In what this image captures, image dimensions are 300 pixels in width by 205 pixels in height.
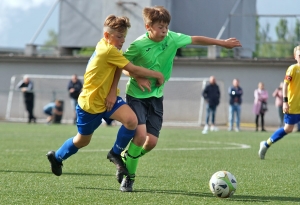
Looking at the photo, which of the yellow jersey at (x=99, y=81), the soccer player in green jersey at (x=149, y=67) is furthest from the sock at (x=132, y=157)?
the yellow jersey at (x=99, y=81)

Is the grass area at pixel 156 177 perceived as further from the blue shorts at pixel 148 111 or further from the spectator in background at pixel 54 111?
the spectator in background at pixel 54 111

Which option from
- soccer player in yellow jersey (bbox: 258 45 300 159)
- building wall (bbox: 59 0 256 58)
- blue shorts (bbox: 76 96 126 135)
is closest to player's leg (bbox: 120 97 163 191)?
blue shorts (bbox: 76 96 126 135)

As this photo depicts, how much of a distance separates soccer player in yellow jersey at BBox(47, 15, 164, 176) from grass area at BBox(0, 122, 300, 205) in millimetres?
641

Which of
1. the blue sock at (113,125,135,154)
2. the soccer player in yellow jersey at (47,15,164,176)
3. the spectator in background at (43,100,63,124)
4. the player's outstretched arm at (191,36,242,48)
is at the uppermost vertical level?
the player's outstretched arm at (191,36,242,48)

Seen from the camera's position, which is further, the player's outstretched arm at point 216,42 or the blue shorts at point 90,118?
the player's outstretched arm at point 216,42

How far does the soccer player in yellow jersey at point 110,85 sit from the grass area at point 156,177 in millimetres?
641

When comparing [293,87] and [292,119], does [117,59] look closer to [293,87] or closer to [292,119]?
[292,119]

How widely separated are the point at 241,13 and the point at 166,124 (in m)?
5.86

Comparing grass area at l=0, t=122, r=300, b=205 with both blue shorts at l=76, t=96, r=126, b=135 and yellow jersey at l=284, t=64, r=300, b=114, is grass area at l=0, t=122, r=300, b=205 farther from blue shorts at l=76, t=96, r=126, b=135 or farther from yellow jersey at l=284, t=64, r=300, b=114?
yellow jersey at l=284, t=64, r=300, b=114

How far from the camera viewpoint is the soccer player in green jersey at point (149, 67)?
663cm

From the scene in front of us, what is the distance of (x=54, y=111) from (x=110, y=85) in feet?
62.8

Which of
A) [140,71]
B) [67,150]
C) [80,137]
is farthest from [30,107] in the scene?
[140,71]

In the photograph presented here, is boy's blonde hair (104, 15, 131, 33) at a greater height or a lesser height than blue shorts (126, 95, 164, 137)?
greater

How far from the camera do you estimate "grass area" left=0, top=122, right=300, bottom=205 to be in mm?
5934
